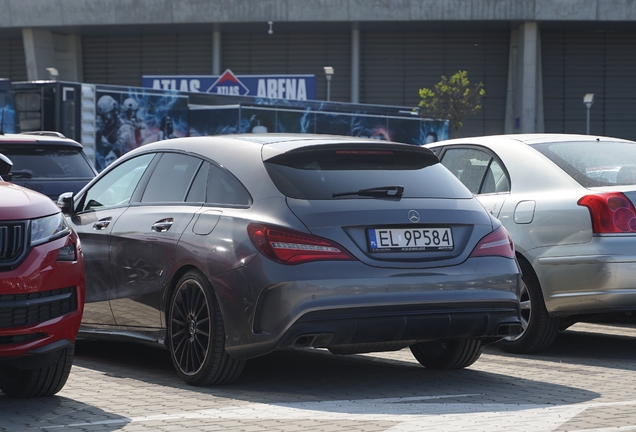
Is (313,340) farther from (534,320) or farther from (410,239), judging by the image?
(534,320)

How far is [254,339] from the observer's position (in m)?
5.49

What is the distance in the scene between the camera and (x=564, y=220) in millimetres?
7062

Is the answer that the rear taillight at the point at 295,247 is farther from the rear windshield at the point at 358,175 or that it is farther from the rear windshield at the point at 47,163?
the rear windshield at the point at 47,163

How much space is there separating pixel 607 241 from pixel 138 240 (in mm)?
2911

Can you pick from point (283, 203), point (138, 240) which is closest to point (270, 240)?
point (283, 203)

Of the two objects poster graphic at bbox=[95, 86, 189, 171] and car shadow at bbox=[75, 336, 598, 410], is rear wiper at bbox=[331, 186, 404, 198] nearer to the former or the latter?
car shadow at bbox=[75, 336, 598, 410]

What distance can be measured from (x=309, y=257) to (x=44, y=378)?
1.49 metres

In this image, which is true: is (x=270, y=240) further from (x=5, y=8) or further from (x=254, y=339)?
(x=5, y=8)

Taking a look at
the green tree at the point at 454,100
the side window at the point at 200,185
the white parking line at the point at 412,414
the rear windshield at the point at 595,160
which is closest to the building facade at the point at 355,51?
the green tree at the point at 454,100

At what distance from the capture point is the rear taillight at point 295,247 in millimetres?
5434

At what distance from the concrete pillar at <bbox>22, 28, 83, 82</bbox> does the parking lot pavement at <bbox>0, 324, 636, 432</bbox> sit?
48.0m

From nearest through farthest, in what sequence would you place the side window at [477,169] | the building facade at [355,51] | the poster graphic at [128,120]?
the side window at [477,169] < the poster graphic at [128,120] < the building facade at [355,51]

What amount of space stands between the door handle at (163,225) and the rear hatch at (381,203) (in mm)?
745

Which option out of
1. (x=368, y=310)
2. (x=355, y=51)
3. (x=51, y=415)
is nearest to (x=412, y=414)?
(x=368, y=310)
